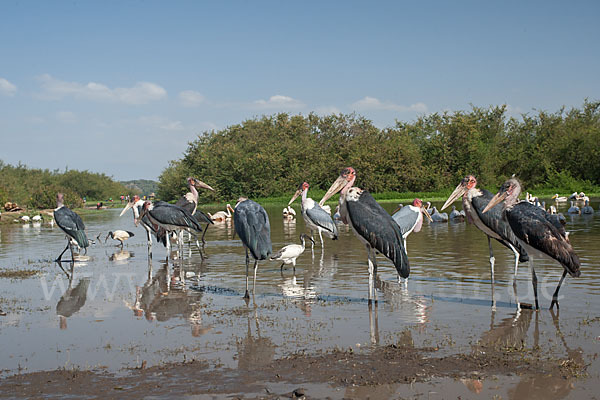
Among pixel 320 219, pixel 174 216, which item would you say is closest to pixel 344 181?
pixel 174 216

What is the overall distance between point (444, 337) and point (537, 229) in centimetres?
207

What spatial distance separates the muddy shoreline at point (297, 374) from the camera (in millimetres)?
5125

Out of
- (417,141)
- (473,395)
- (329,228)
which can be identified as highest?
(417,141)

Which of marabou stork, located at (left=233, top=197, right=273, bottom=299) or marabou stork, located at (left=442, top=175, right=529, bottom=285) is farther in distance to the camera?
marabou stork, located at (left=233, top=197, right=273, bottom=299)

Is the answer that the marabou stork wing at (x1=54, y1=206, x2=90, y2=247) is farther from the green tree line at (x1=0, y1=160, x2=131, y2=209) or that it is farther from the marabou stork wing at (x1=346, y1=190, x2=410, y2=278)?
the green tree line at (x1=0, y1=160, x2=131, y2=209)

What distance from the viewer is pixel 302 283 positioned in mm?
10758

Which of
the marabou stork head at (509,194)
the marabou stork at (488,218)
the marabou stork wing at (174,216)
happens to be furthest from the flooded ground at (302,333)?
the marabou stork head at (509,194)

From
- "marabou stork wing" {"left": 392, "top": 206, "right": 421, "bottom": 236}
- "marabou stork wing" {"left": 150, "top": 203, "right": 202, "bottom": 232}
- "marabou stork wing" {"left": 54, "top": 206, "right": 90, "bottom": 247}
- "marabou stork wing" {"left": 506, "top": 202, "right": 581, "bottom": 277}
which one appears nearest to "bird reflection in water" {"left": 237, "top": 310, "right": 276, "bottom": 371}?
"marabou stork wing" {"left": 506, "top": 202, "right": 581, "bottom": 277}

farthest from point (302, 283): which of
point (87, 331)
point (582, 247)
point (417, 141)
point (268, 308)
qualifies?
point (417, 141)

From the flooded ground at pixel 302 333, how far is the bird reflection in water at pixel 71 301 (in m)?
0.03

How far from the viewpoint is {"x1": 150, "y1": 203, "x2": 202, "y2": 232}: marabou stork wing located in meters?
13.8

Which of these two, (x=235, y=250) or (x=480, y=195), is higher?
(x=480, y=195)

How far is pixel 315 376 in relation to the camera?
539 centimetres

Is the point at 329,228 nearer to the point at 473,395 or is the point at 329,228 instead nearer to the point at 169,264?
A: the point at 169,264
